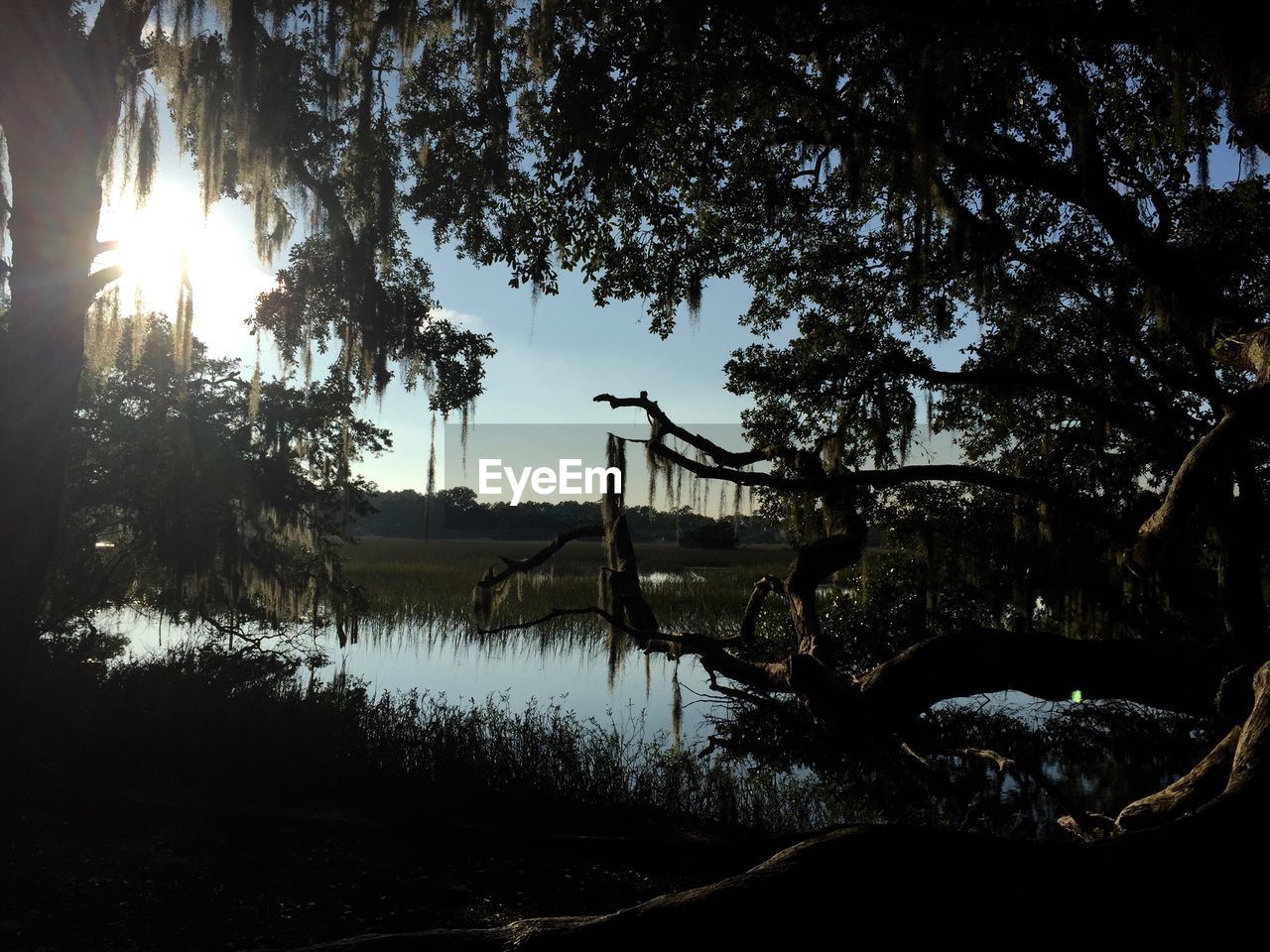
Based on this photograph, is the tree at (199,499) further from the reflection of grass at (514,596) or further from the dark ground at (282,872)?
the dark ground at (282,872)

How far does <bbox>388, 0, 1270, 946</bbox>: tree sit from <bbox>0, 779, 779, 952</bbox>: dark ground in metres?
1.77

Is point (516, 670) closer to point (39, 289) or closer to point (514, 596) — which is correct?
point (514, 596)

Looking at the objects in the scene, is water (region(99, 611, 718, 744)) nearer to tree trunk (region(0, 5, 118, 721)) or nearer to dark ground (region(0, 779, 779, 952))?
dark ground (region(0, 779, 779, 952))

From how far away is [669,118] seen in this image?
7.45 meters

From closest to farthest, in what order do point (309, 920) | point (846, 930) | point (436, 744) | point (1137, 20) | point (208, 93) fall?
point (846, 930)
point (1137, 20)
point (309, 920)
point (208, 93)
point (436, 744)

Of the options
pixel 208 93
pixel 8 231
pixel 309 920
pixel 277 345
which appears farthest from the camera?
pixel 277 345

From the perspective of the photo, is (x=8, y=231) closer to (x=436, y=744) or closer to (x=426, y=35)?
(x=426, y=35)

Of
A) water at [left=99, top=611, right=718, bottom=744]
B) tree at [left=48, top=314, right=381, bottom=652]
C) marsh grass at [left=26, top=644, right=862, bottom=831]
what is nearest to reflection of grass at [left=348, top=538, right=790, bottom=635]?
water at [left=99, top=611, right=718, bottom=744]

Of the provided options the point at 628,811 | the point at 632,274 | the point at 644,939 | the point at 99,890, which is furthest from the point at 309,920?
the point at 632,274

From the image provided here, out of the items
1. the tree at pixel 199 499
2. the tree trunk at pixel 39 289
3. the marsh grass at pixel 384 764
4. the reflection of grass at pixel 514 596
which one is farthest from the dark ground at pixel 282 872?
the reflection of grass at pixel 514 596

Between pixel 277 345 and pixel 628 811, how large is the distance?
770 cm

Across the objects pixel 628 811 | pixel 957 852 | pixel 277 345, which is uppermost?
pixel 277 345

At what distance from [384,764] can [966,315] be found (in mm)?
9536

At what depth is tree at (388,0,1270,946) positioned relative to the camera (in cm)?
336
